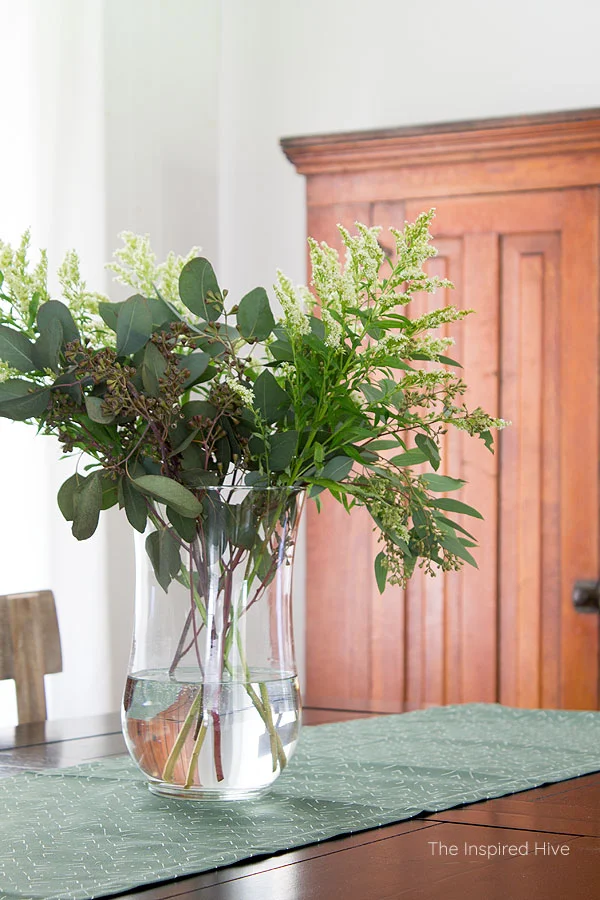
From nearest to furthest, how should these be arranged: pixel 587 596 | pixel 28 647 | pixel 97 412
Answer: pixel 97 412, pixel 28 647, pixel 587 596

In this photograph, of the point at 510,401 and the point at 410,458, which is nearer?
the point at 410,458

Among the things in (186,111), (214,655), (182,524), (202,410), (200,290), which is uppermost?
(186,111)

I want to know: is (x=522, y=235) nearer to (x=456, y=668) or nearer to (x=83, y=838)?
(x=456, y=668)

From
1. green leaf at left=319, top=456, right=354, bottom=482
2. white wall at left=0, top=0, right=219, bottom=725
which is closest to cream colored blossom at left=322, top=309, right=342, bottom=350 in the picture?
green leaf at left=319, top=456, right=354, bottom=482

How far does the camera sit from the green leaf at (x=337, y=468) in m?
1.10

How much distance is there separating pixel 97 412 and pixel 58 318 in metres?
0.10

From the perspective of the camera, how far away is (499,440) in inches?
118

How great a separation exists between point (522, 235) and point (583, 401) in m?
0.42

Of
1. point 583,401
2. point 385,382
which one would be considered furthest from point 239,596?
point 583,401

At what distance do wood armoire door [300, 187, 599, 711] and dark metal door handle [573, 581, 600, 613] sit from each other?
0.08ft

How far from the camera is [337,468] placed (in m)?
1.11

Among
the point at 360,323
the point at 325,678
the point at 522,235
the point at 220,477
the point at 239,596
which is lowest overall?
the point at 325,678

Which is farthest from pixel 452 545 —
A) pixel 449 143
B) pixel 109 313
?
pixel 449 143

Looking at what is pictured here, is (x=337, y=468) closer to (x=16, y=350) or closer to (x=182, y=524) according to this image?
(x=182, y=524)
